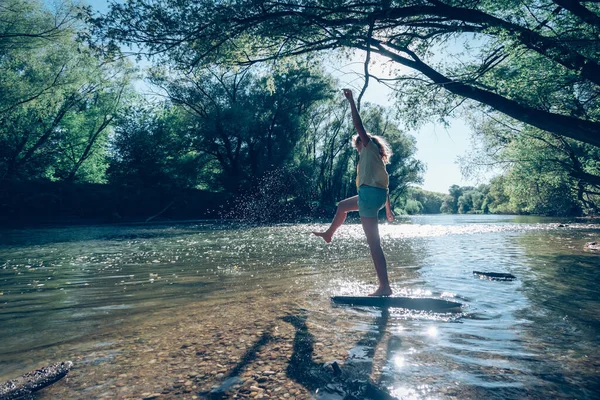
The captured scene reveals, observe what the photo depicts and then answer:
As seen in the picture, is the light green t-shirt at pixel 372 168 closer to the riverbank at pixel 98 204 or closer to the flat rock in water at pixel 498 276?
the flat rock in water at pixel 498 276

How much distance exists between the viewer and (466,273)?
25.4ft

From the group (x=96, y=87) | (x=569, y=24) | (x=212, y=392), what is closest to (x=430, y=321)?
(x=212, y=392)

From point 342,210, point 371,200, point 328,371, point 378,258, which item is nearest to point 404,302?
point 378,258

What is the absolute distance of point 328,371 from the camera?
2.88m

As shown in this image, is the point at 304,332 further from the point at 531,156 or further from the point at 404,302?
the point at 531,156

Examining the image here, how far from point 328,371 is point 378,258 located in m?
2.79

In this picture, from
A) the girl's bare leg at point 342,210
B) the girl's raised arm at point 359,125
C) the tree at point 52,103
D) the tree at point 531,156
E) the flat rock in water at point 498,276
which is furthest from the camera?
the tree at point 52,103

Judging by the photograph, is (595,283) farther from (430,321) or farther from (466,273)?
(430,321)

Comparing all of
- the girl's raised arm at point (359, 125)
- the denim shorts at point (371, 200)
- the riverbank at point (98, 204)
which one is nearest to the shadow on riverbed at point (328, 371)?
the denim shorts at point (371, 200)

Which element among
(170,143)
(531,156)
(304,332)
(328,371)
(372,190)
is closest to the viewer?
(328,371)

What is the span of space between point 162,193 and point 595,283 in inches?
1553

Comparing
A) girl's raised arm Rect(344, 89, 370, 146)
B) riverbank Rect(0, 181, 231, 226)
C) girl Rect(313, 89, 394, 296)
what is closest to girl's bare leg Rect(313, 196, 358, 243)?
girl Rect(313, 89, 394, 296)

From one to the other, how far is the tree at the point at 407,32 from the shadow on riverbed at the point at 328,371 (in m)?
7.03

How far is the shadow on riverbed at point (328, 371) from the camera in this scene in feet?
8.30
